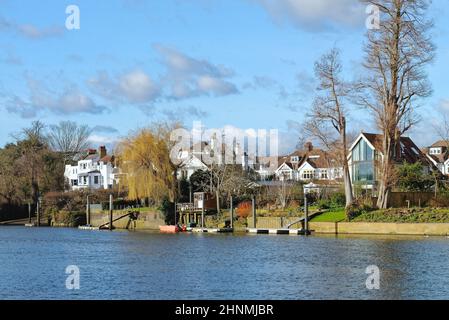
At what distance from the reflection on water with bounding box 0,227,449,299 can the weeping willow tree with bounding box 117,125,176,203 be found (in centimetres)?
2011

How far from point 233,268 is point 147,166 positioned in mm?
40352

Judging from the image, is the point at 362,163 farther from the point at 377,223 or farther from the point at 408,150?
the point at 377,223

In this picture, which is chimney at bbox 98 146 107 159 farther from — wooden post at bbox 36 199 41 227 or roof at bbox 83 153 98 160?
wooden post at bbox 36 199 41 227

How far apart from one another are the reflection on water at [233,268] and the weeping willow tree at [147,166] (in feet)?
66.0

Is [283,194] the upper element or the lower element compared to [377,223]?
upper

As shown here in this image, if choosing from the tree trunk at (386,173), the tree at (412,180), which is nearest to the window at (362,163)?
the tree at (412,180)

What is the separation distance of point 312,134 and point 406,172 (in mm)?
9355

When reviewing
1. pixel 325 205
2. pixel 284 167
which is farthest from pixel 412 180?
pixel 284 167

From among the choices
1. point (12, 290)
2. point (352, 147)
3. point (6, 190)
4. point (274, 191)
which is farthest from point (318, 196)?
point (12, 290)

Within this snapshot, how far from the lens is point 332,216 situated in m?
61.9

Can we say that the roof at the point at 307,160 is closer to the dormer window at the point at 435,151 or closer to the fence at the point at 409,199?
the dormer window at the point at 435,151

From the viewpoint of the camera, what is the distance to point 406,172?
64500mm

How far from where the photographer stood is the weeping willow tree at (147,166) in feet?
247
